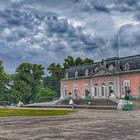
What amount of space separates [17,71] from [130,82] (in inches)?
1604

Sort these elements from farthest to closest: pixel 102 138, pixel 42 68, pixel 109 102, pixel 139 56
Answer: pixel 42 68 → pixel 139 56 → pixel 109 102 → pixel 102 138

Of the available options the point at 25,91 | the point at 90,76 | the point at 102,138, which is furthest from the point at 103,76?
the point at 102,138

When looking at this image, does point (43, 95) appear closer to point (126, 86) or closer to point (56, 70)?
point (56, 70)

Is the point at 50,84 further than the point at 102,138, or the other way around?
the point at 50,84

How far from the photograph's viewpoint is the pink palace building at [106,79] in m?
65.8

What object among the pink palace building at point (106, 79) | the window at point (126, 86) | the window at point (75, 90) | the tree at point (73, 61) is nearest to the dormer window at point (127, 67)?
the pink palace building at point (106, 79)

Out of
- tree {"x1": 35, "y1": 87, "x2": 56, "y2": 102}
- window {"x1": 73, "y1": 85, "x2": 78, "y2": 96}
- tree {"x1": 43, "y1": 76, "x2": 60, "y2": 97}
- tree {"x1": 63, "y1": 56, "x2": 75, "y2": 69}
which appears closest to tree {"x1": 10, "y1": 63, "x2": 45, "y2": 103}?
tree {"x1": 35, "y1": 87, "x2": 56, "y2": 102}

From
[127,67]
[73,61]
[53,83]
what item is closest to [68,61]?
[73,61]

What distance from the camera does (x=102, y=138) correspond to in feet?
41.3

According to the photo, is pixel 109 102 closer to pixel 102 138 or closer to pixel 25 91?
pixel 25 91

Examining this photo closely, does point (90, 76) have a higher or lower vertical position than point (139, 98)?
higher

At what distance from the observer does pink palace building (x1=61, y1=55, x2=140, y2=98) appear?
216 ft

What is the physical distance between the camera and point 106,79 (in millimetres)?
71125

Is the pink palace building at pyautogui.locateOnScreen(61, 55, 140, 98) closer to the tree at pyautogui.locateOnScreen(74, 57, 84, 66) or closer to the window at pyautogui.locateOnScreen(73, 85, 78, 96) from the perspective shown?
the window at pyautogui.locateOnScreen(73, 85, 78, 96)
